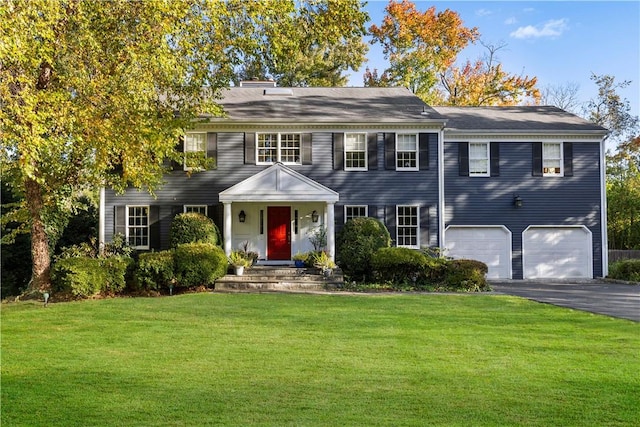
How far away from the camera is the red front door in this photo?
19.3m

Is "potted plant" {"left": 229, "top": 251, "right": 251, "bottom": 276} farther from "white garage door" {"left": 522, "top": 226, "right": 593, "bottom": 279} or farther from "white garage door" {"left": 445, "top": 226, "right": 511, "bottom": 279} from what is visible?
"white garage door" {"left": 522, "top": 226, "right": 593, "bottom": 279}

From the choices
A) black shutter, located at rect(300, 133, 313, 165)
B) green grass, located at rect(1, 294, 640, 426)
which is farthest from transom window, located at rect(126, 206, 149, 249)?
green grass, located at rect(1, 294, 640, 426)

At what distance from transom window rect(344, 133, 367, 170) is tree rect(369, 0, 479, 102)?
1402 cm

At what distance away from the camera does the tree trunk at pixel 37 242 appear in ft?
49.9

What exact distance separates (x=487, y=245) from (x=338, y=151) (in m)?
6.89

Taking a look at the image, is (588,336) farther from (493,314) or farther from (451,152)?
(451,152)

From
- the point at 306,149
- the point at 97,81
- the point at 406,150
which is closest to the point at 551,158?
the point at 406,150

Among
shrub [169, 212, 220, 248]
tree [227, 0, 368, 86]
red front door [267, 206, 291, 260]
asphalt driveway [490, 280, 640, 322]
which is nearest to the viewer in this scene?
asphalt driveway [490, 280, 640, 322]

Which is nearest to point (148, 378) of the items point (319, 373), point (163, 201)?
point (319, 373)

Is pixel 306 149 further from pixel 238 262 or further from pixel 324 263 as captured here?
pixel 238 262

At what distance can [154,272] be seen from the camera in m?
15.3

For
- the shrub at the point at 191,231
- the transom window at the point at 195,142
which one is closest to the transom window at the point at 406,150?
the transom window at the point at 195,142

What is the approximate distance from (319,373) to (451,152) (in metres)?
15.9

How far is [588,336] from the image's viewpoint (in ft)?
27.9
